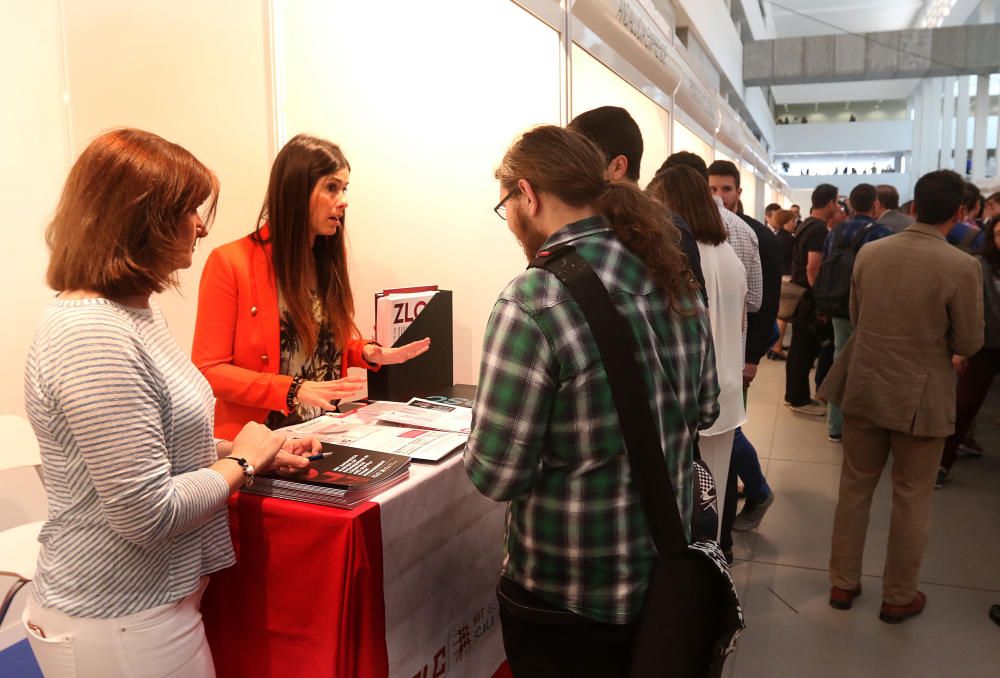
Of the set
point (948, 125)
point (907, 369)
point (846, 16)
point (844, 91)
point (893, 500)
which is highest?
point (846, 16)

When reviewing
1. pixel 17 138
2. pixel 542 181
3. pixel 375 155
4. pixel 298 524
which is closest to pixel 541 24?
pixel 375 155

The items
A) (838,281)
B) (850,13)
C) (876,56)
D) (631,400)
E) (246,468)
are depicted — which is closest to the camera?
(631,400)

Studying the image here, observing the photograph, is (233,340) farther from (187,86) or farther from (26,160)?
(187,86)

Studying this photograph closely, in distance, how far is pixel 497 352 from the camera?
1139 millimetres

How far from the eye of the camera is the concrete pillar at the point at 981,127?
1267 cm

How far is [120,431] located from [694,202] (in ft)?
6.17

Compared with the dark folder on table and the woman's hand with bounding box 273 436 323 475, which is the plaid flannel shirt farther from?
the dark folder on table

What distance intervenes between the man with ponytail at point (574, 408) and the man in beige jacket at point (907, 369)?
165cm

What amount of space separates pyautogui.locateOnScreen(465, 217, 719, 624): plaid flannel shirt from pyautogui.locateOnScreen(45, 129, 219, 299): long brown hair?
20.6 inches

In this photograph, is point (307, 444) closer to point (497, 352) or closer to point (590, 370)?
point (497, 352)

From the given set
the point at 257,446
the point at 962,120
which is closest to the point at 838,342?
the point at 257,446

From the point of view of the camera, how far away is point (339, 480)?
128cm

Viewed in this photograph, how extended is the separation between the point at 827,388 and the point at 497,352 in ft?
6.91

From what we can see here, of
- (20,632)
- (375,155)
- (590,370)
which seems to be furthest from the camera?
(375,155)
